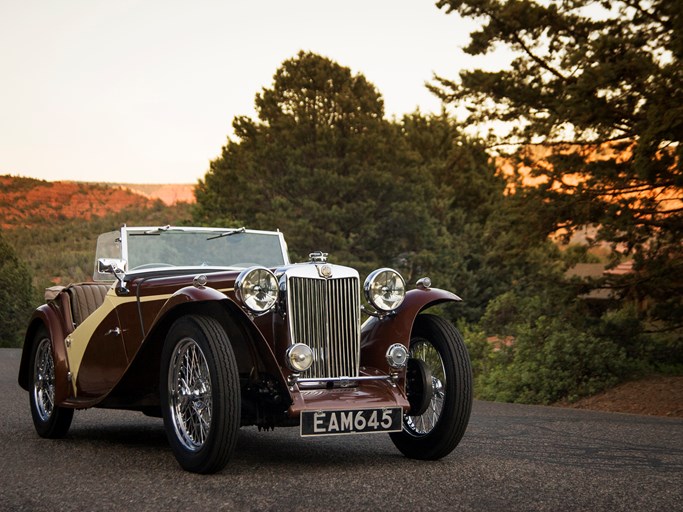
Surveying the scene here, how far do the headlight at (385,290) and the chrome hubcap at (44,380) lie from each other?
10.2ft

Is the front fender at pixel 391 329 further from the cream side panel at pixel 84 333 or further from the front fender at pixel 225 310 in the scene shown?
the cream side panel at pixel 84 333

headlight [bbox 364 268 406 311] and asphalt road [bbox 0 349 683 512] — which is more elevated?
headlight [bbox 364 268 406 311]

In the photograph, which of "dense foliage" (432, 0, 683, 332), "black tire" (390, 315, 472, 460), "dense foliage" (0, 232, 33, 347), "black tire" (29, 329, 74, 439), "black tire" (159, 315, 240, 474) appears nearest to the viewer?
"black tire" (159, 315, 240, 474)

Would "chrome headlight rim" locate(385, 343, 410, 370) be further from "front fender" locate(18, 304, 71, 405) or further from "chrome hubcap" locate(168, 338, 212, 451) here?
"front fender" locate(18, 304, 71, 405)

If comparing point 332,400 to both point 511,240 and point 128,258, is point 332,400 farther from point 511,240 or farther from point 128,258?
point 511,240

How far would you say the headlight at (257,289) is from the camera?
590cm

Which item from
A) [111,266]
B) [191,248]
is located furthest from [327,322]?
[191,248]

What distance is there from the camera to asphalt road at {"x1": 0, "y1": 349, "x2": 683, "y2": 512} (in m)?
4.80

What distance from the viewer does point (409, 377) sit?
21.0 feet

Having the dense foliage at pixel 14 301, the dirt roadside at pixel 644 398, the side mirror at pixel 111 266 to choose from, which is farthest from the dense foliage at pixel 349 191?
the side mirror at pixel 111 266

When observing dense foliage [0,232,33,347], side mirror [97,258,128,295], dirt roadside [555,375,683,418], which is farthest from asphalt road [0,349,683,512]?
dense foliage [0,232,33,347]

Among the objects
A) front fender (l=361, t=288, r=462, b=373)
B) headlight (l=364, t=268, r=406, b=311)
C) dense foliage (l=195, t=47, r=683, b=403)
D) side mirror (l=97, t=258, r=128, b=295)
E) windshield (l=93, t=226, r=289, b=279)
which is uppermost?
dense foliage (l=195, t=47, r=683, b=403)

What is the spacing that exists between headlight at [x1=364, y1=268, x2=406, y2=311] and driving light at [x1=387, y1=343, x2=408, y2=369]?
1.06ft

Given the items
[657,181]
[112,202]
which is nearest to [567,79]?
[657,181]
